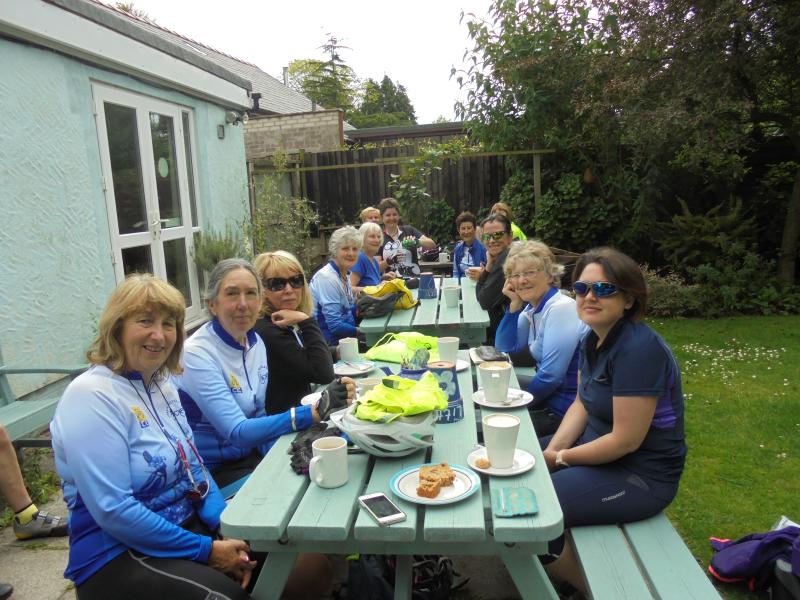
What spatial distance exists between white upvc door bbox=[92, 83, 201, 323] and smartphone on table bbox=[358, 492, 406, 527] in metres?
4.19

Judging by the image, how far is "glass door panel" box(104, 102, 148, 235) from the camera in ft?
17.2

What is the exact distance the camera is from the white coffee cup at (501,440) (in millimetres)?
1883

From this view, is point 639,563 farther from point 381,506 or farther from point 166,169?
point 166,169

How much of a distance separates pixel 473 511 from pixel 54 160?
4192 mm

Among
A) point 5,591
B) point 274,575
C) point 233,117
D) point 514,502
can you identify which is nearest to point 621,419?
point 514,502

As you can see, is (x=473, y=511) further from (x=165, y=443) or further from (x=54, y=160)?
(x=54, y=160)

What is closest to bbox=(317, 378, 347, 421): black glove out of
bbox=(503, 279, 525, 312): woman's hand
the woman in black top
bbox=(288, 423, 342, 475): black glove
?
bbox=(288, 423, 342, 475): black glove

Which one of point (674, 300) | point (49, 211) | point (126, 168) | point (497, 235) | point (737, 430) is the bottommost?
point (737, 430)

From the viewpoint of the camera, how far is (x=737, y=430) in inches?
169

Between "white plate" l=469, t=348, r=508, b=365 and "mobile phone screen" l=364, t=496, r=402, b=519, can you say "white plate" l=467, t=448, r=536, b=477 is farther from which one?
"white plate" l=469, t=348, r=508, b=365

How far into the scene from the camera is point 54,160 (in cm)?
445

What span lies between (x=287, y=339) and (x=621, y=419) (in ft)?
5.02

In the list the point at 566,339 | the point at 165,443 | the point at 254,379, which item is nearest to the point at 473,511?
the point at 165,443

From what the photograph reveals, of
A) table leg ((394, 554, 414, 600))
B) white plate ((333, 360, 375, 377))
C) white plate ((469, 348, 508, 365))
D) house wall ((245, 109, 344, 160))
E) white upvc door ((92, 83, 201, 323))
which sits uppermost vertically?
house wall ((245, 109, 344, 160))
